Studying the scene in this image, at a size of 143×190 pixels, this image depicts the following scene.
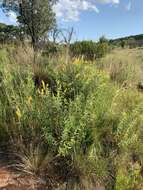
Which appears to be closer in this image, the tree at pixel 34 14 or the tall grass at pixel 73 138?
→ the tall grass at pixel 73 138

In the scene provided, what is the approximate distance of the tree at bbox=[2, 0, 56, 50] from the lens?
2447cm

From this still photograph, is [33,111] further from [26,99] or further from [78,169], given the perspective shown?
[78,169]

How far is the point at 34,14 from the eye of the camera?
24.7 m

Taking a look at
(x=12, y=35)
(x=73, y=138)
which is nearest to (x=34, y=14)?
(x=12, y=35)

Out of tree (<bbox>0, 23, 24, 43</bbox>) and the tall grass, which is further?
tree (<bbox>0, 23, 24, 43</bbox>)

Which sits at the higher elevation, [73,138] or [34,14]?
[34,14]

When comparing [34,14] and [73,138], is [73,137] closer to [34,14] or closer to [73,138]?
[73,138]

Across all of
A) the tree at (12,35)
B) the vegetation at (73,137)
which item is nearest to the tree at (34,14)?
the tree at (12,35)

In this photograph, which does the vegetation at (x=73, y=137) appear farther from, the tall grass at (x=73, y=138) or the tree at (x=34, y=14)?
the tree at (x=34, y=14)

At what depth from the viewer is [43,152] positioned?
3875mm

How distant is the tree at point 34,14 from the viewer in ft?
80.3

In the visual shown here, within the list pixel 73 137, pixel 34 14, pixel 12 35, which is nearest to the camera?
pixel 73 137

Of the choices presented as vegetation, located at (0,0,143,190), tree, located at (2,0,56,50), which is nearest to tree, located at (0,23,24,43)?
tree, located at (2,0,56,50)

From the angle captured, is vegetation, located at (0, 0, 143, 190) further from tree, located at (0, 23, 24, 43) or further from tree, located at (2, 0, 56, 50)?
tree, located at (2, 0, 56, 50)
